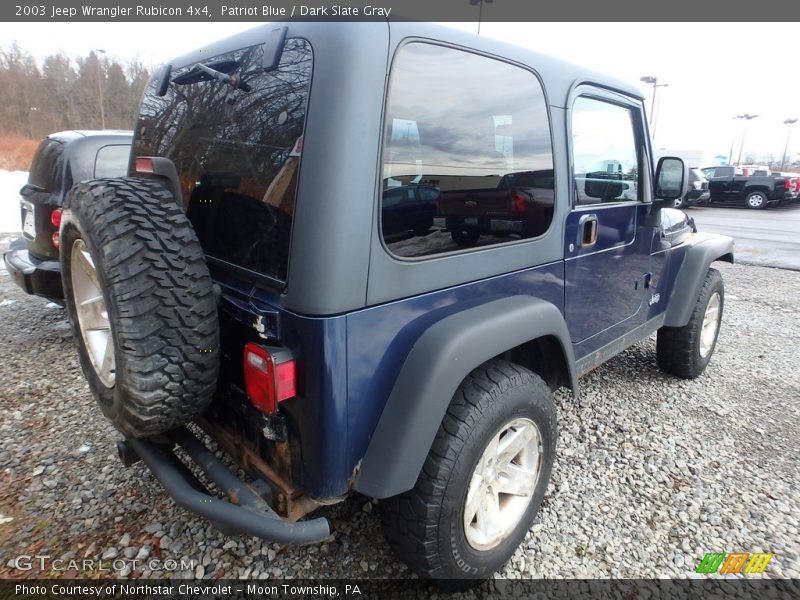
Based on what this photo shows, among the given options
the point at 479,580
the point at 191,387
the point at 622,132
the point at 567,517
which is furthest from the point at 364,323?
the point at 622,132

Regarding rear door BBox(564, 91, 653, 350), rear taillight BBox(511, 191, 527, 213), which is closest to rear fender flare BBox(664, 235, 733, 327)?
rear door BBox(564, 91, 653, 350)

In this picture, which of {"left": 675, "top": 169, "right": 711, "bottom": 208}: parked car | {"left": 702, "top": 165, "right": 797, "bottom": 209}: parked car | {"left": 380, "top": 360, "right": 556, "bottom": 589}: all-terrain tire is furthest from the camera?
{"left": 702, "top": 165, "right": 797, "bottom": 209}: parked car

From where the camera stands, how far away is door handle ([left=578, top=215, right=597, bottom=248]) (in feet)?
7.55

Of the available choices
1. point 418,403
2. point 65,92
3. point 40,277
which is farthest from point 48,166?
point 65,92

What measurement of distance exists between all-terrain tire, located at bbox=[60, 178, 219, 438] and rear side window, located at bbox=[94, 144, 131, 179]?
3.10 m

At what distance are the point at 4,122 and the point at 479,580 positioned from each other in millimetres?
32568

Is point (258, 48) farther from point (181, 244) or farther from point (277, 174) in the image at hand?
point (181, 244)

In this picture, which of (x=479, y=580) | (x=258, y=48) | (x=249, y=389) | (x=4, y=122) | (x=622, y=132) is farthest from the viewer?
(x=4, y=122)

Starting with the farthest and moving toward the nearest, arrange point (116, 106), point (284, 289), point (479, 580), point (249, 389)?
point (116, 106) < point (479, 580) < point (249, 389) < point (284, 289)

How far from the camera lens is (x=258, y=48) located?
1.67 m

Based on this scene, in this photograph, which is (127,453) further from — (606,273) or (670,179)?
(670,179)

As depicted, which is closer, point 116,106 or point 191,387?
point 191,387

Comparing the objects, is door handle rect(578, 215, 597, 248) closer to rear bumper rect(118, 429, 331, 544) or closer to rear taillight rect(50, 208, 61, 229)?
rear bumper rect(118, 429, 331, 544)

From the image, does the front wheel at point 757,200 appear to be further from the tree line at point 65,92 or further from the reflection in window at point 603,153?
the tree line at point 65,92
